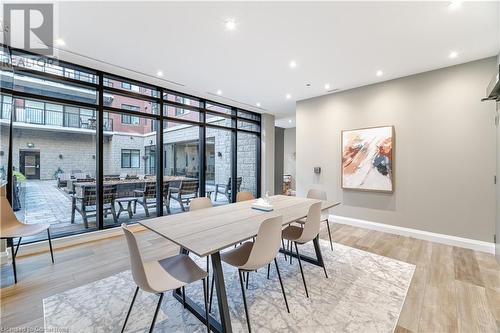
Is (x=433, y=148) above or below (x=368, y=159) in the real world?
above

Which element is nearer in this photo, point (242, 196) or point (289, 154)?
point (242, 196)

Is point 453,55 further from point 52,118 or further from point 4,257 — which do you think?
point 4,257

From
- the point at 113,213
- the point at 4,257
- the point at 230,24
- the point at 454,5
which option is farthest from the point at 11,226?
the point at 454,5

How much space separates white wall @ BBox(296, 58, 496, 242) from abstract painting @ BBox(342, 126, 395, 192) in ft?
0.45

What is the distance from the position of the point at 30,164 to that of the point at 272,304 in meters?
3.97

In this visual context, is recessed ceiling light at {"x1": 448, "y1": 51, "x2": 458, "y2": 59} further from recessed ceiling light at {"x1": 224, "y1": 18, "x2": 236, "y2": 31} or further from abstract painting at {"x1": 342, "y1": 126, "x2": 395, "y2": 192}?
recessed ceiling light at {"x1": 224, "y1": 18, "x2": 236, "y2": 31}

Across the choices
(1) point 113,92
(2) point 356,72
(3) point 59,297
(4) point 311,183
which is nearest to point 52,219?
(3) point 59,297

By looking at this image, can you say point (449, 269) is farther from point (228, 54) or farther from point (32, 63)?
point (32, 63)

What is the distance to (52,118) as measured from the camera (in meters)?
3.39

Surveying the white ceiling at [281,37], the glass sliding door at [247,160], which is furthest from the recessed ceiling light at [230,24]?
the glass sliding door at [247,160]

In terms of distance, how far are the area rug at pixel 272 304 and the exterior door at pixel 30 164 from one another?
2.17 meters

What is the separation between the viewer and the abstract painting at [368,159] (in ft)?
13.0

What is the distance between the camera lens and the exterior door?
3148 millimetres

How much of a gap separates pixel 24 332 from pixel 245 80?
166 inches
